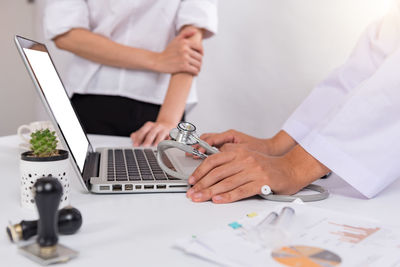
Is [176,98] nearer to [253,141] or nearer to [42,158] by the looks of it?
[253,141]

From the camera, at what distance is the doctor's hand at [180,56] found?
5.27 feet

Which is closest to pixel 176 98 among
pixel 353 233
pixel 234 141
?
pixel 234 141

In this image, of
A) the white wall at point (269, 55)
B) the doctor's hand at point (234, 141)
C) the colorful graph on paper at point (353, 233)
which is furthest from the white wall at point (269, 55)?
the colorful graph on paper at point (353, 233)

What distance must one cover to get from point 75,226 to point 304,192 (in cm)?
48

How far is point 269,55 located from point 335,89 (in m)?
1.12

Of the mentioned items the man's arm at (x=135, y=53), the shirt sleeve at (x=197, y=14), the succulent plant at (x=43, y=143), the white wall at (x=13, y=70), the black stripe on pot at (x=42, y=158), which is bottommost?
the white wall at (x=13, y=70)

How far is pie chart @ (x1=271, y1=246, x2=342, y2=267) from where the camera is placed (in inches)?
21.2

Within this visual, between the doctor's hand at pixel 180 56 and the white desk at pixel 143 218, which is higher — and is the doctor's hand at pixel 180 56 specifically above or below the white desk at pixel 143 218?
above

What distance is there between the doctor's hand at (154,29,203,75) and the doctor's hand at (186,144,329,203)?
2.61 ft

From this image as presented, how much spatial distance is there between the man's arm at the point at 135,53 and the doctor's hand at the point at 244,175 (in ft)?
2.63

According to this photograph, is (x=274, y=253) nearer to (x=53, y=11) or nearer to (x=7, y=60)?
(x=53, y=11)

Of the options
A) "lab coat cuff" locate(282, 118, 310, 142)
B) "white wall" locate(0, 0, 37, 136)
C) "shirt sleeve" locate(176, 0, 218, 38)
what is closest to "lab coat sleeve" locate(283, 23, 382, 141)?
"lab coat cuff" locate(282, 118, 310, 142)

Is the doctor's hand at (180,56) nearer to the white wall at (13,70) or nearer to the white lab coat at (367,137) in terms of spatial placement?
the white lab coat at (367,137)

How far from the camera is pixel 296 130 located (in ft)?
4.27
